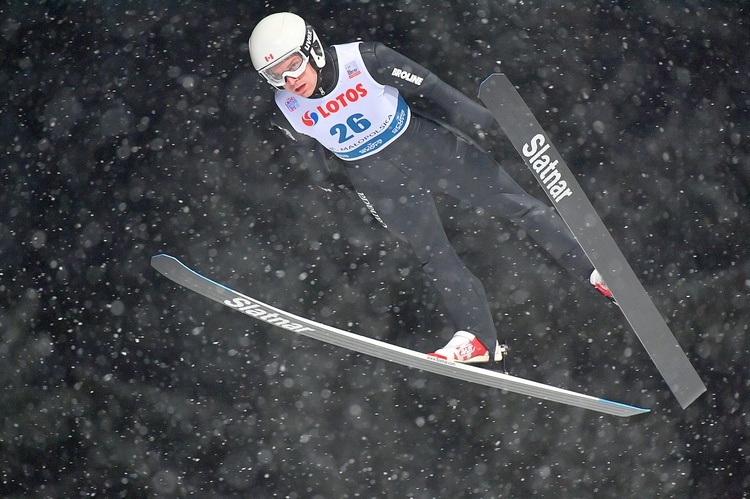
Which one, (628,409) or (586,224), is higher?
(586,224)

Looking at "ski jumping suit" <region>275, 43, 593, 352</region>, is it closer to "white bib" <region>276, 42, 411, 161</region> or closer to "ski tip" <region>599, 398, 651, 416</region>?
"white bib" <region>276, 42, 411, 161</region>

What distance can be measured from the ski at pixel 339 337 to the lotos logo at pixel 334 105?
51 centimetres

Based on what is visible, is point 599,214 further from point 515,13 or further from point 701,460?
point 701,460

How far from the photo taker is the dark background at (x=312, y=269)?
2.88 m

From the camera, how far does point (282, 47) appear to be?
2.83 metres

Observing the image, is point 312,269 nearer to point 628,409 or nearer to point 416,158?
point 416,158

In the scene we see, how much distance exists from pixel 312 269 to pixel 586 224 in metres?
0.78

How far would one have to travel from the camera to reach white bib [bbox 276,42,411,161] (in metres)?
2.87

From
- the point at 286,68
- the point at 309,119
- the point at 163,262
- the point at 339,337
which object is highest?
the point at 286,68

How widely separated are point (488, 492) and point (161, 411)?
96 cm

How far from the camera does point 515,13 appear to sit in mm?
3025

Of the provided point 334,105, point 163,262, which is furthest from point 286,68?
point 163,262

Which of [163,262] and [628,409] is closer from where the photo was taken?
[163,262]

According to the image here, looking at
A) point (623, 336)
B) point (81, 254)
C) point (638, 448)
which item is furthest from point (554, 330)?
point (81, 254)
